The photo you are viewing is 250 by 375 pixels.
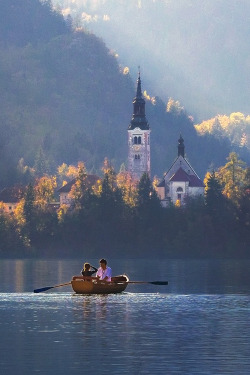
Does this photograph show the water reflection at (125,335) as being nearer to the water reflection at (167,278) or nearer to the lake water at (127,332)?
the lake water at (127,332)

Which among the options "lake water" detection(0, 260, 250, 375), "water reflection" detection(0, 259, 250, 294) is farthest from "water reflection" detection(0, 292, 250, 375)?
"water reflection" detection(0, 259, 250, 294)

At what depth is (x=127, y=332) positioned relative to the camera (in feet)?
259

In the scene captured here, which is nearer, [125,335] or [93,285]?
[125,335]

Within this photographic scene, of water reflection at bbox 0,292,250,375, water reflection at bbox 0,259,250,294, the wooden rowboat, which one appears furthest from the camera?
water reflection at bbox 0,259,250,294

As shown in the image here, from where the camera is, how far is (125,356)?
69.4m

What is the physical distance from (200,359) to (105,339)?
852 centimetres

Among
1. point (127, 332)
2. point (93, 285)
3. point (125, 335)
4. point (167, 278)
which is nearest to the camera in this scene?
point (125, 335)

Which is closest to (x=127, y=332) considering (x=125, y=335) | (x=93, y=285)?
(x=125, y=335)

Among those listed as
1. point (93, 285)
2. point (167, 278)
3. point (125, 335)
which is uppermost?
point (167, 278)

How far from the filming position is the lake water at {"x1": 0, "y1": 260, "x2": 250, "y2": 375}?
6662 centimetres

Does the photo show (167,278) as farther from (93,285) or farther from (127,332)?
(127,332)

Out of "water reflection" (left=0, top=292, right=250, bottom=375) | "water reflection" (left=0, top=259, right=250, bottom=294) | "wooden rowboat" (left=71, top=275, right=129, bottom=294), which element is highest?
"water reflection" (left=0, top=259, right=250, bottom=294)

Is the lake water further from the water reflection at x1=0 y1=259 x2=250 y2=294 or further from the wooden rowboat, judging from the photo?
the water reflection at x1=0 y1=259 x2=250 y2=294

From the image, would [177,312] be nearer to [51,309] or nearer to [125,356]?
[51,309]
